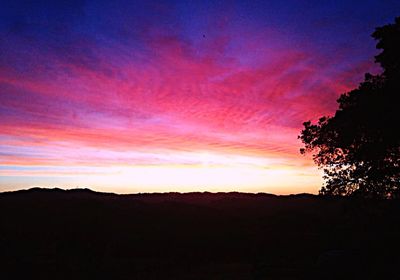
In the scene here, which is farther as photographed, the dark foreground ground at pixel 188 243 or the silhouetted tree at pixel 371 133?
the dark foreground ground at pixel 188 243

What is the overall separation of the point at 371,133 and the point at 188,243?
2490 centimetres

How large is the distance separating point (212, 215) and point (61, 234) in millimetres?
25255

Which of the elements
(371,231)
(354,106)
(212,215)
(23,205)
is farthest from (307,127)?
(23,205)

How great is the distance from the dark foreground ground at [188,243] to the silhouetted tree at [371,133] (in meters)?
1.46

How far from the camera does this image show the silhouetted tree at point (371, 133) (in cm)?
1773

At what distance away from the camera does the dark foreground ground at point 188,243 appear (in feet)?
73.2

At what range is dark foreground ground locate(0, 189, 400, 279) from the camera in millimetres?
22297

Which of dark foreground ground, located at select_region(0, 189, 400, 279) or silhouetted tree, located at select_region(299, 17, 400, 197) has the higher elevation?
silhouetted tree, located at select_region(299, 17, 400, 197)

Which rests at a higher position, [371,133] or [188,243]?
[371,133]

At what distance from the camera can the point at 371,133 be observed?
18781 millimetres

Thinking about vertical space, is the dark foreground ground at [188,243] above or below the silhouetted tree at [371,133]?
→ below

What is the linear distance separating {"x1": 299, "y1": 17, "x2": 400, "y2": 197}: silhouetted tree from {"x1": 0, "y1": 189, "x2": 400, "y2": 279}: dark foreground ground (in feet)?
4.80

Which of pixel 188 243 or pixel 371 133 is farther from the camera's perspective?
pixel 188 243

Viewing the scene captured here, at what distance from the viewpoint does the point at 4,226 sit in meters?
38.7
